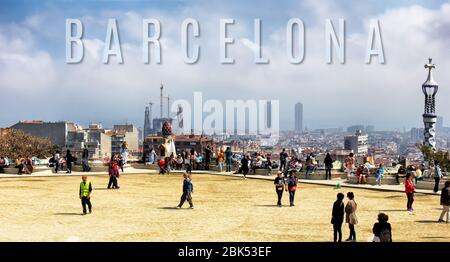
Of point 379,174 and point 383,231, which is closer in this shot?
point 383,231

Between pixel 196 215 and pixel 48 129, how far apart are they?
452 ft

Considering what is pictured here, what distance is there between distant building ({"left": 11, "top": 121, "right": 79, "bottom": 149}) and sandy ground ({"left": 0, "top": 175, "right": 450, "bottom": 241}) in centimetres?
12147

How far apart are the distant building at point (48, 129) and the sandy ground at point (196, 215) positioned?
121m

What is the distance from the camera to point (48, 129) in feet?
493

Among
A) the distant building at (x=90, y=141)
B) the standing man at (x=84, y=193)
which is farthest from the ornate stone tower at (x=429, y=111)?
the standing man at (x=84, y=193)

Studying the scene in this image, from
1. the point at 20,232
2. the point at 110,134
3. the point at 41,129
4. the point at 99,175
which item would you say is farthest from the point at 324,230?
the point at 110,134

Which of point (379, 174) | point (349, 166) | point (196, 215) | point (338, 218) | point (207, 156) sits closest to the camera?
point (338, 218)

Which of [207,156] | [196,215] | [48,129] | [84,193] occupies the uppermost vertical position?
[48,129]

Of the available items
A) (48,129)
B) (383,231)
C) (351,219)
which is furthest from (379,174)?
(48,129)

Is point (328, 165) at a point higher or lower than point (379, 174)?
higher

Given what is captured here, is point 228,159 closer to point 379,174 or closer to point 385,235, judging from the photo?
point 379,174

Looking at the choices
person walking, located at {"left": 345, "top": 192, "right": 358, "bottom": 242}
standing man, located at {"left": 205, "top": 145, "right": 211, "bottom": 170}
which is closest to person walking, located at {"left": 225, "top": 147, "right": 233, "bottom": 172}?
standing man, located at {"left": 205, "top": 145, "right": 211, "bottom": 170}

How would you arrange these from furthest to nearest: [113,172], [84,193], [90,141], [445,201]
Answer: [90,141] < [113,172] < [84,193] < [445,201]

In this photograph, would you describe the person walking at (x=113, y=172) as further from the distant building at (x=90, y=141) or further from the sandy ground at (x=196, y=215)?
the distant building at (x=90, y=141)
